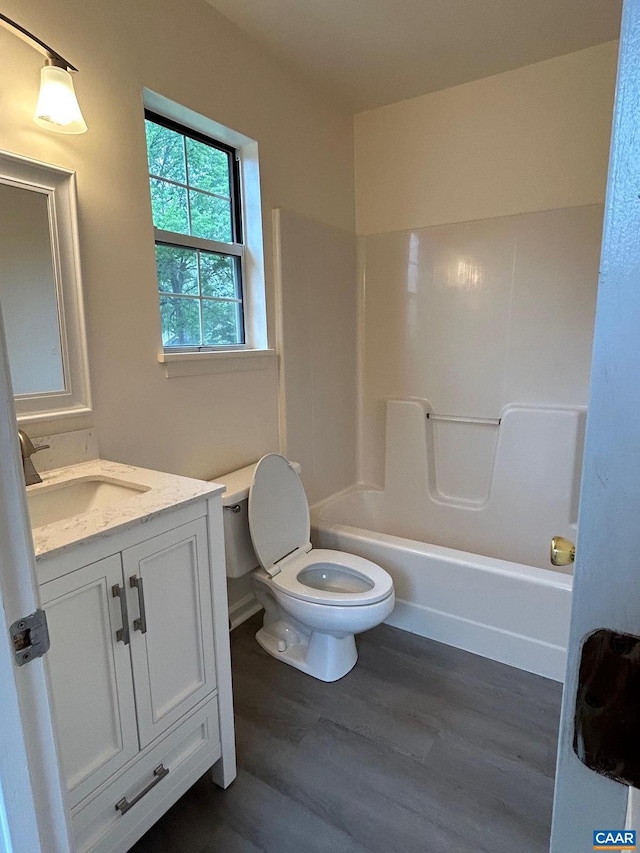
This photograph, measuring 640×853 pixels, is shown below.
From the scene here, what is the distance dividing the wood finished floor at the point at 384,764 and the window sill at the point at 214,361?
1.22m

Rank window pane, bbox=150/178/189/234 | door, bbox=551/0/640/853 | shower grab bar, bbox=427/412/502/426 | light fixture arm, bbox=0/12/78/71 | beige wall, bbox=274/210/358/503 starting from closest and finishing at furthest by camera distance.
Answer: door, bbox=551/0/640/853, light fixture arm, bbox=0/12/78/71, window pane, bbox=150/178/189/234, beige wall, bbox=274/210/358/503, shower grab bar, bbox=427/412/502/426

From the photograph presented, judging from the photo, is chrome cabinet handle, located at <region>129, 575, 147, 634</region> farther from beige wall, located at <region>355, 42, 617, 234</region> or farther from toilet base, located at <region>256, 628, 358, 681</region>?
beige wall, located at <region>355, 42, 617, 234</region>

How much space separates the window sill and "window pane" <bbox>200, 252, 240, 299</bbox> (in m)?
0.29

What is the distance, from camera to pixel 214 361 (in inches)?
80.2

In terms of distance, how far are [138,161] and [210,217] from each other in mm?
470

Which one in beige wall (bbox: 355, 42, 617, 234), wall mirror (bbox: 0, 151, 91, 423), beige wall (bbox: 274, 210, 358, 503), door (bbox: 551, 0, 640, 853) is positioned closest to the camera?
door (bbox: 551, 0, 640, 853)

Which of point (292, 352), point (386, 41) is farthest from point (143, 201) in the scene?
point (386, 41)

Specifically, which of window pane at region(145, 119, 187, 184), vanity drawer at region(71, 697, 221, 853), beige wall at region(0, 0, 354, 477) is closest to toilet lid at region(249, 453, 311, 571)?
beige wall at region(0, 0, 354, 477)

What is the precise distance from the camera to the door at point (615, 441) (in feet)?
1.03

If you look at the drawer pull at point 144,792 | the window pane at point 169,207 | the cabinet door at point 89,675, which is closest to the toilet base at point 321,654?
the drawer pull at point 144,792

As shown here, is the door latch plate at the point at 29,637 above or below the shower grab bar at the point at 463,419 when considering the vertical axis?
above

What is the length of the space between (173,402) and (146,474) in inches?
19.8

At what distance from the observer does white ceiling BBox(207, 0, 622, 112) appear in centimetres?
189

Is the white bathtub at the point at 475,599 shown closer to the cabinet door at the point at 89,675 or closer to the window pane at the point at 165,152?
the cabinet door at the point at 89,675
